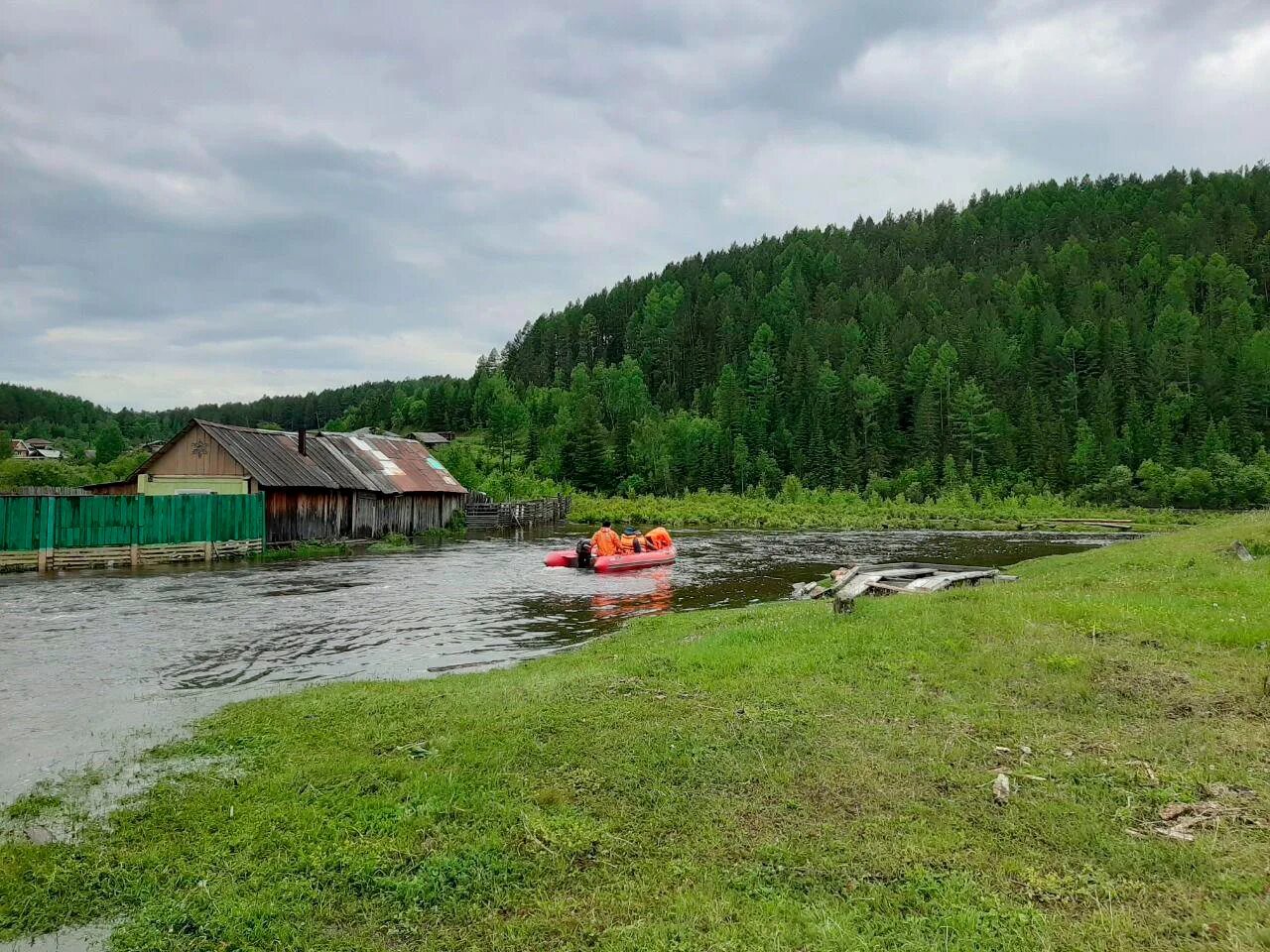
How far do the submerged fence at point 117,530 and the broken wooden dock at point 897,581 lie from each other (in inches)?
1012

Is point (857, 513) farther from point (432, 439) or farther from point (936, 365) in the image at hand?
point (432, 439)

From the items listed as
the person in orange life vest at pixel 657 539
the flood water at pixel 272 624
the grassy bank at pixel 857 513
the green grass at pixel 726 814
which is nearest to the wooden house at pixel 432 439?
the grassy bank at pixel 857 513

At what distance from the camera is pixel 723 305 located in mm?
146375

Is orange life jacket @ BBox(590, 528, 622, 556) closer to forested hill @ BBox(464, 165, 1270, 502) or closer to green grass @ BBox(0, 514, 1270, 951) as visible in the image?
green grass @ BBox(0, 514, 1270, 951)

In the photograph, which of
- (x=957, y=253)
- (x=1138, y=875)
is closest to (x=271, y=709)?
(x=1138, y=875)

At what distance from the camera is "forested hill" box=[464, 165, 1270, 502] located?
91.1 meters

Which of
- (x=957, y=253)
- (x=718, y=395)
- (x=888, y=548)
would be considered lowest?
(x=888, y=548)

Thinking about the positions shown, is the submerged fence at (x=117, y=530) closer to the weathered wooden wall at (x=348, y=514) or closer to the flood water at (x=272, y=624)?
the flood water at (x=272, y=624)

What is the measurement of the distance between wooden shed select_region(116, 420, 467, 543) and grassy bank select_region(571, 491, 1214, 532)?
2123 centimetres

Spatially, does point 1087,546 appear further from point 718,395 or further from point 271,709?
point 718,395

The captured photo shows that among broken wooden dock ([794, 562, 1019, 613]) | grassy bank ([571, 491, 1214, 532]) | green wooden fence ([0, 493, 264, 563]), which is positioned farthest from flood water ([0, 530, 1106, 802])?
grassy bank ([571, 491, 1214, 532])

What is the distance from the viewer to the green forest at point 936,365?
3472 inches

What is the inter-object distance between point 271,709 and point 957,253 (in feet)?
574

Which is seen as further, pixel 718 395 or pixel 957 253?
pixel 957 253
